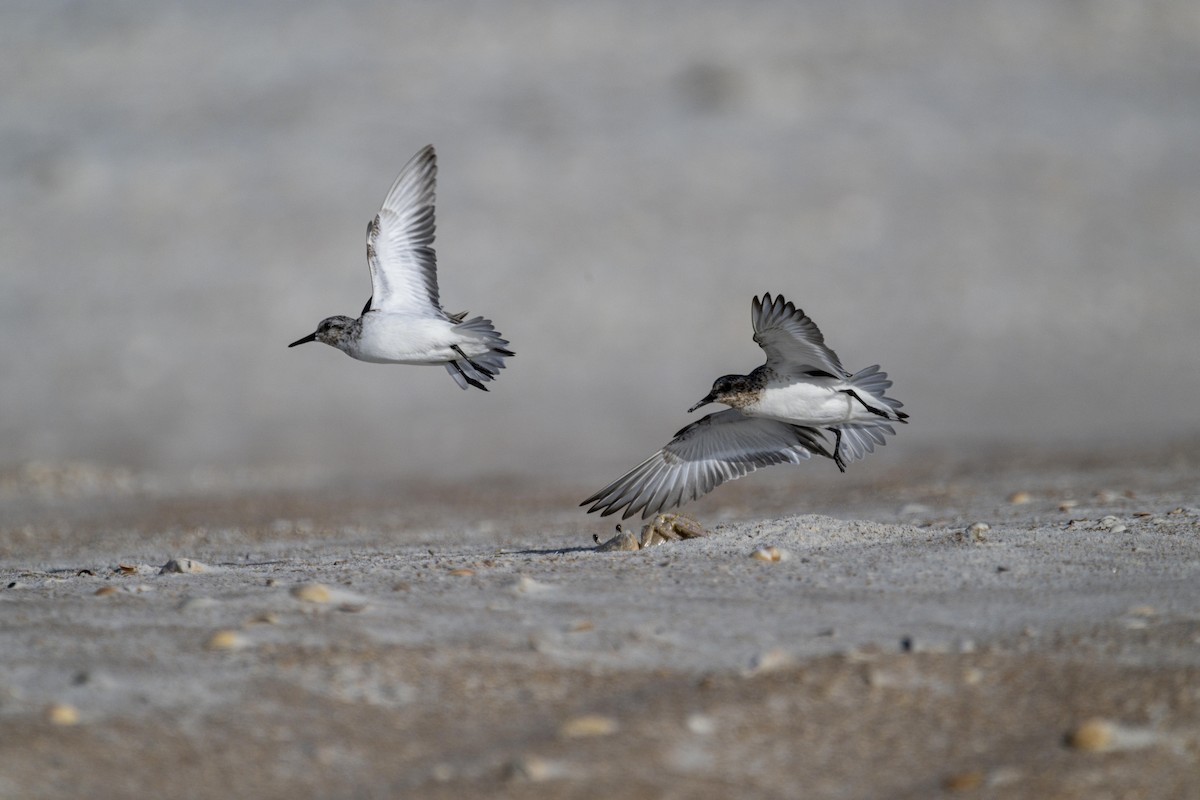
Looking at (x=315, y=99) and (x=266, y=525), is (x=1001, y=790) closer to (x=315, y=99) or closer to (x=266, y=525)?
(x=266, y=525)

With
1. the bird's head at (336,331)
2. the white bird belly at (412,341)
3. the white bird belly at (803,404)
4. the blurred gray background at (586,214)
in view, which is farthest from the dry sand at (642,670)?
the blurred gray background at (586,214)

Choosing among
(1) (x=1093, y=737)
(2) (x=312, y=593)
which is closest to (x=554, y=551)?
(2) (x=312, y=593)

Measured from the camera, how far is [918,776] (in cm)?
369

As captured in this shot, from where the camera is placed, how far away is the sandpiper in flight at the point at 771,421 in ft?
22.8

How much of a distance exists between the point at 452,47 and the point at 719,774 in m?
19.0

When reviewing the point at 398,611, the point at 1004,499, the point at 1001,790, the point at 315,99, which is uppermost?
the point at 315,99

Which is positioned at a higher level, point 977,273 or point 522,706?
point 977,273

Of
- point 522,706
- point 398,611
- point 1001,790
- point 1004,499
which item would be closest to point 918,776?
point 1001,790

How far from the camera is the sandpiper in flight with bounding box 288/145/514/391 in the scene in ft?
26.3

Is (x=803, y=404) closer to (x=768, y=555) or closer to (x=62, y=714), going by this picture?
(x=768, y=555)

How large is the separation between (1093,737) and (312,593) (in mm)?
2529

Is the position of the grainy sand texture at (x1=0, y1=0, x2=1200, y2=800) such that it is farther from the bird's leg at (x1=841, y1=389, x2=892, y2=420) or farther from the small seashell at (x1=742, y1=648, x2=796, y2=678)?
the bird's leg at (x1=841, y1=389, x2=892, y2=420)

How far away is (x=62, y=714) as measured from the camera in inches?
155

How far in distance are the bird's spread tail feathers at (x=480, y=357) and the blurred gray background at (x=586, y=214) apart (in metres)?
5.08
